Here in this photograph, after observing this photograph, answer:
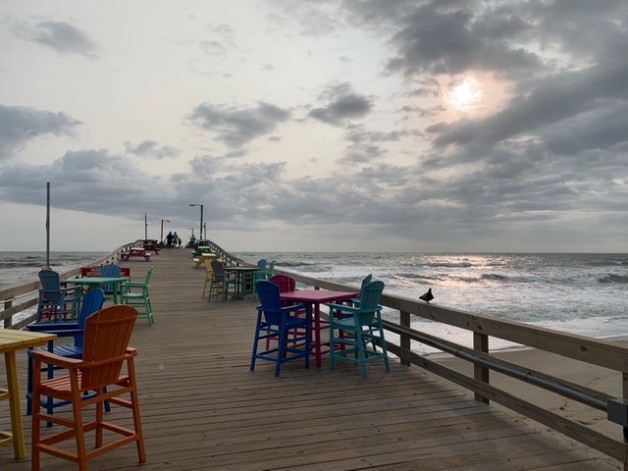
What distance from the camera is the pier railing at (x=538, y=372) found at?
2.39 meters

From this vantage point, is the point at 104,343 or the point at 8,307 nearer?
the point at 104,343

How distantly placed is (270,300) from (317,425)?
172 centimetres

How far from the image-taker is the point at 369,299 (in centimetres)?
461

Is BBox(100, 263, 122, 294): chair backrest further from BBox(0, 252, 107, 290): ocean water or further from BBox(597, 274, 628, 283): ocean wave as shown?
BBox(597, 274, 628, 283): ocean wave

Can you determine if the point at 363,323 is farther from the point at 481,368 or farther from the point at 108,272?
the point at 108,272

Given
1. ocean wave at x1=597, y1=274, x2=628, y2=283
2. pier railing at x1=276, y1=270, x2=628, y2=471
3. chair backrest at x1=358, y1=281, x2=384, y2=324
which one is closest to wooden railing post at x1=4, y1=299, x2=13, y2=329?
chair backrest at x1=358, y1=281, x2=384, y2=324

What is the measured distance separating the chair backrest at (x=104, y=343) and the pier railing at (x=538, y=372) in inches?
93.6

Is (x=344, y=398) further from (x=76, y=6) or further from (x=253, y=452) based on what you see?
(x=76, y=6)

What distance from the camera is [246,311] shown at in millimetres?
8984

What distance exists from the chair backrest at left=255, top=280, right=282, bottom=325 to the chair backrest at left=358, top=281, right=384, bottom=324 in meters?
0.83

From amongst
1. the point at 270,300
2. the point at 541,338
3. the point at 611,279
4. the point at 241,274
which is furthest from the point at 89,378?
the point at 611,279

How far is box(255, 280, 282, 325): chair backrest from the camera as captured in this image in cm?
470

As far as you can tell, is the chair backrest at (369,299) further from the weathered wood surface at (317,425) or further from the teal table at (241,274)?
the teal table at (241,274)

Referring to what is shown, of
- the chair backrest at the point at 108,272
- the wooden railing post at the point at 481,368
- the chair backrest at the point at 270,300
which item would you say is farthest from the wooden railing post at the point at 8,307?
the wooden railing post at the point at 481,368
